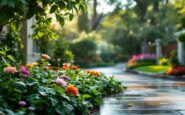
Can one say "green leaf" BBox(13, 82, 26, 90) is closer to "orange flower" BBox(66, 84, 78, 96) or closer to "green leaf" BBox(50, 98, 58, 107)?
"green leaf" BBox(50, 98, 58, 107)

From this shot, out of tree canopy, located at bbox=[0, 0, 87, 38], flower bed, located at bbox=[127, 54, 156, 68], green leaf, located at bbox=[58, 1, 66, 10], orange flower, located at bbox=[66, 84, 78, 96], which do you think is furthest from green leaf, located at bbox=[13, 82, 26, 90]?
flower bed, located at bbox=[127, 54, 156, 68]

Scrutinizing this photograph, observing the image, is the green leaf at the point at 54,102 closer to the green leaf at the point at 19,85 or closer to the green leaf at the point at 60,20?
the green leaf at the point at 19,85

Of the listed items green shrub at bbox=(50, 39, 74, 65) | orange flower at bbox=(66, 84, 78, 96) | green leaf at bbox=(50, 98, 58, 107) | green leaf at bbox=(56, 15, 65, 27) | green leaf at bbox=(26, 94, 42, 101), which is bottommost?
green leaf at bbox=(50, 98, 58, 107)

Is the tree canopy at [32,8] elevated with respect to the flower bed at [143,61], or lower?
elevated

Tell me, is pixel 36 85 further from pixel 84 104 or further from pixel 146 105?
pixel 146 105

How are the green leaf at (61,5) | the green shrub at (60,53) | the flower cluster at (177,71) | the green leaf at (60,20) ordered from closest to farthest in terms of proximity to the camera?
the green leaf at (61,5) → the green leaf at (60,20) → the green shrub at (60,53) → the flower cluster at (177,71)

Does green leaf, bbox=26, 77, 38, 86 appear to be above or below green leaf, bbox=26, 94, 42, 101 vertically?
above

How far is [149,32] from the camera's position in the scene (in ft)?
163

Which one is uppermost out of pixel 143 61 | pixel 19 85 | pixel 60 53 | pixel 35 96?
pixel 60 53

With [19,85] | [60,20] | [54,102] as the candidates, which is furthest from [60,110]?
[60,20]

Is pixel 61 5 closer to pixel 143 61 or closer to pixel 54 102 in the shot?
pixel 54 102

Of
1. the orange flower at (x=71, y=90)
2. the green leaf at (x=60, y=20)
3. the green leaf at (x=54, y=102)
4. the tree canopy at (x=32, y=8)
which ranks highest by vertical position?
the tree canopy at (x=32, y=8)

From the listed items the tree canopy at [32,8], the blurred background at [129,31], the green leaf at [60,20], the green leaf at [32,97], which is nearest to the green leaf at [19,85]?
the green leaf at [32,97]

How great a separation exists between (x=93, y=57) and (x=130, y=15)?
1065cm
